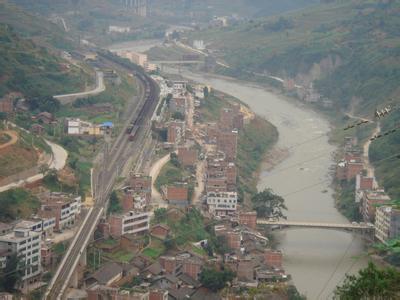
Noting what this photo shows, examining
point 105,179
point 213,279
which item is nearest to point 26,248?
point 213,279

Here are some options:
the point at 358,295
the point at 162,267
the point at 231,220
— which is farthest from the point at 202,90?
the point at 358,295

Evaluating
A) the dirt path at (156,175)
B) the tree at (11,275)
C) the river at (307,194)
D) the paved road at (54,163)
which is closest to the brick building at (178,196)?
the dirt path at (156,175)

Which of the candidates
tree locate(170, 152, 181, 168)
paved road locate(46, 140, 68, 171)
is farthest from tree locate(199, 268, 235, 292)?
tree locate(170, 152, 181, 168)

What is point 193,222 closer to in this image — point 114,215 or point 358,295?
point 114,215

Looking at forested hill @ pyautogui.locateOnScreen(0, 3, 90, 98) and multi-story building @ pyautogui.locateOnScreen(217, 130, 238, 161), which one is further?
forested hill @ pyautogui.locateOnScreen(0, 3, 90, 98)

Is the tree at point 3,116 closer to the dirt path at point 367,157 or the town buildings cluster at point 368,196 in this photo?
the town buildings cluster at point 368,196

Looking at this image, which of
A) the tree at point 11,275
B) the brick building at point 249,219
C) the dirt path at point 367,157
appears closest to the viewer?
the tree at point 11,275

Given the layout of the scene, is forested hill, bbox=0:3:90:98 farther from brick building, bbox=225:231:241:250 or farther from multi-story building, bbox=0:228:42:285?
multi-story building, bbox=0:228:42:285
